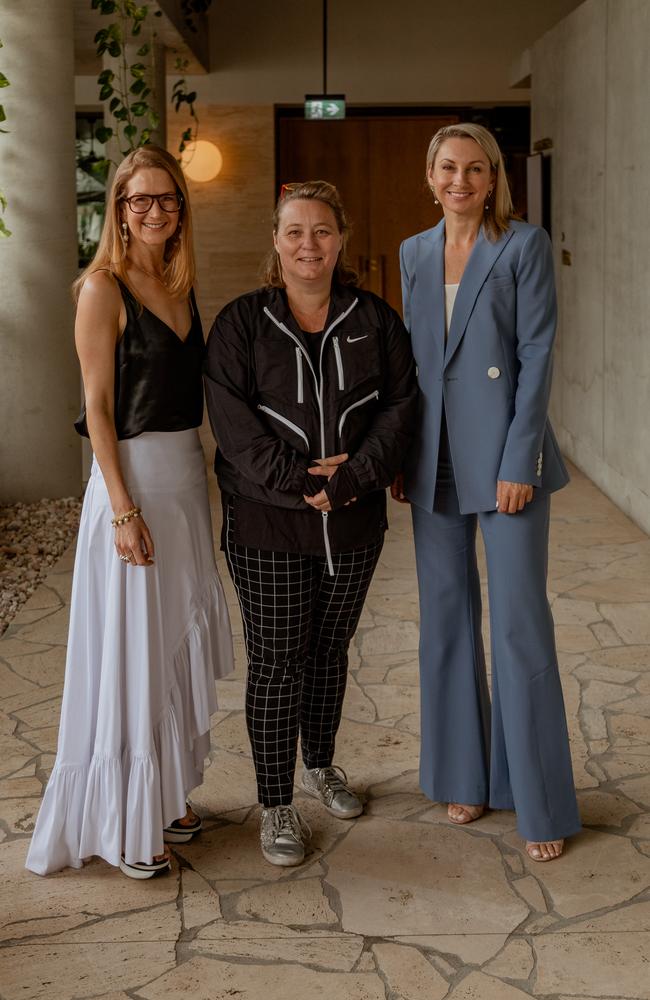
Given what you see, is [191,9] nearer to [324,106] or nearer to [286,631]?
[324,106]

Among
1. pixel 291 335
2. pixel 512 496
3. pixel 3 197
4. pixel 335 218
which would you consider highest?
pixel 3 197

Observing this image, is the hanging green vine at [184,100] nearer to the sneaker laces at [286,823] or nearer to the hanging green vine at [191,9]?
the hanging green vine at [191,9]

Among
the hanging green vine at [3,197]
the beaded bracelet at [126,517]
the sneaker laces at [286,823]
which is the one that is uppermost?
the hanging green vine at [3,197]

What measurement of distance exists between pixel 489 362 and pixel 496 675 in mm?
777

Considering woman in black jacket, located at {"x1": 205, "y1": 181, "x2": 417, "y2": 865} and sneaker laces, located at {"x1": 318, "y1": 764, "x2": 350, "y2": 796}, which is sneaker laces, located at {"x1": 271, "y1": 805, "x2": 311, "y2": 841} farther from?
sneaker laces, located at {"x1": 318, "y1": 764, "x2": 350, "y2": 796}

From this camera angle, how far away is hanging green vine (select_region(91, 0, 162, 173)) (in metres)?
7.18

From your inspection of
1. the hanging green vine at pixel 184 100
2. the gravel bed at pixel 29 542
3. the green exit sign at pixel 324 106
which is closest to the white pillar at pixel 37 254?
the gravel bed at pixel 29 542

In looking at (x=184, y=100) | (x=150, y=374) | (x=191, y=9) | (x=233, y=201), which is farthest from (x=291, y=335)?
(x=233, y=201)

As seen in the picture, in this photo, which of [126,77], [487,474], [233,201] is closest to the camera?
[487,474]

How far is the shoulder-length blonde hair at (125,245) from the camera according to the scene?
2672 mm

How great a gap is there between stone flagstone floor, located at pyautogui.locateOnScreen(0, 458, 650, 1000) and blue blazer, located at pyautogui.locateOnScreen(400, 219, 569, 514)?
880mm

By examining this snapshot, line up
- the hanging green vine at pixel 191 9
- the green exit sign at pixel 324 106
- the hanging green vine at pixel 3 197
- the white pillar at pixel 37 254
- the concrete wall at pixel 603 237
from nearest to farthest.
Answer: the hanging green vine at pixel 3 197
the concrete wall at pixel 603 237
the white pillar at pixel 37 254
the hanging green vine at pixel 191 9
the green exit sign at pixel 324 106

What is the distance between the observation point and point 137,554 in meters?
2.70

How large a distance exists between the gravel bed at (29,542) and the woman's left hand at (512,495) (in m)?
2.74
